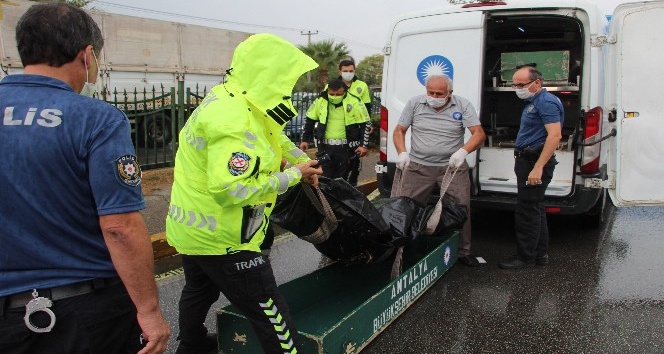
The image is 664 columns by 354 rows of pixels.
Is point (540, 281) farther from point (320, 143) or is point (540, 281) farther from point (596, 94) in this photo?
point (320, 143)

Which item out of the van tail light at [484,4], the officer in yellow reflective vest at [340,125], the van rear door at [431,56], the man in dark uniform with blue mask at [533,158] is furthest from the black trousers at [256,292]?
the officer in yellow reflective vest at [340,125]

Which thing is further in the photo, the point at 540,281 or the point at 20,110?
the point at 540,281

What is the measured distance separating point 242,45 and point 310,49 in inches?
1181

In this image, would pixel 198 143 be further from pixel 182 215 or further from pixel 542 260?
pixel 542 260

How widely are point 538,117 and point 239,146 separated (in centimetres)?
296

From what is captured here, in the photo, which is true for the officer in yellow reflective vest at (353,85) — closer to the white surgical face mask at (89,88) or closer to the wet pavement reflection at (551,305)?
the wet pavement reflection at (551,305)

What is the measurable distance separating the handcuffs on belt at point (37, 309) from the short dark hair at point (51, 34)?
0.68 metres

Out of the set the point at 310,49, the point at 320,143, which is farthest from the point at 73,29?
the point at 310,49

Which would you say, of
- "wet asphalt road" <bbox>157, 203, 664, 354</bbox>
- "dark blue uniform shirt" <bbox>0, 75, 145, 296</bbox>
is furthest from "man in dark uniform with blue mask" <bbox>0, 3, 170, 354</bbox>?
"wet asphalt road" <bbox>157, 203, 664, 354</bbox>

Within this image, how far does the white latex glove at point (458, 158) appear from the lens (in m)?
4.15

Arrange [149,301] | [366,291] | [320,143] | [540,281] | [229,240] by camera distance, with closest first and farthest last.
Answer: [149,301], [229,240], [366,291], [540,281], [320,143]

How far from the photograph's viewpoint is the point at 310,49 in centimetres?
3133

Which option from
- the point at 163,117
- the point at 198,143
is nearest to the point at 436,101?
the point at 198,143

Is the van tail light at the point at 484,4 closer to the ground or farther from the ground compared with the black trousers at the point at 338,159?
farther from the ground
